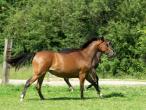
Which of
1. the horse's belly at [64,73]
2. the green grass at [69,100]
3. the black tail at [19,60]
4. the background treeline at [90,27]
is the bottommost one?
the background treeline at [90,27]

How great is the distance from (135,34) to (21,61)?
657 inches

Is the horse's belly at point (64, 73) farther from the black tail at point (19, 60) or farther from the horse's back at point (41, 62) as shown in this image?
the black tail at point (19, 60)

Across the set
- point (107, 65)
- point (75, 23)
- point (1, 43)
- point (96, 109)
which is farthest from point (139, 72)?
point (96, 109)

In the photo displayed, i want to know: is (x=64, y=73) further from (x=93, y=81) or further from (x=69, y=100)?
(x=93, y=81)

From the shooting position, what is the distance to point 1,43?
127 ft

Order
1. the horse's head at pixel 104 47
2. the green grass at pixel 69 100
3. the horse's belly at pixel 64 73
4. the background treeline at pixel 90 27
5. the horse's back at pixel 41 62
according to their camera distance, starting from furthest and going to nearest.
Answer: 1. the background treeline at pixel 90 27
2. the horse's head at pixel 104 47
3. the horse's belly at pixel 64 73
4. the horse's back at pixel 41 62
5. the green grass at pixel 69 100

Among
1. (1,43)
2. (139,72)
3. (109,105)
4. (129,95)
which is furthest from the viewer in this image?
(1,43)

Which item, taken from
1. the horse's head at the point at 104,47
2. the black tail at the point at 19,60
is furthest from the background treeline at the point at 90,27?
the black tail at the point at 19,60

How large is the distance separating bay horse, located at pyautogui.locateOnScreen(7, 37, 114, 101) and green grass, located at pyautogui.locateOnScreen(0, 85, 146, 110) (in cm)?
61

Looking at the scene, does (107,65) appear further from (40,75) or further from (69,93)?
(40,75)

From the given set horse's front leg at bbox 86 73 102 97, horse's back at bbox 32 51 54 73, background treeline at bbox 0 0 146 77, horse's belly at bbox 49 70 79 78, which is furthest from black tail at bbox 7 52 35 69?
background treeline at bbox 0 0 146 77

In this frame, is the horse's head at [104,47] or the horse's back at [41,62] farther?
the horse's head at [104,47]

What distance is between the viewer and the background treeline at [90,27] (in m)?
31.7

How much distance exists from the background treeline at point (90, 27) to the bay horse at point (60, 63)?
14.4 metres
